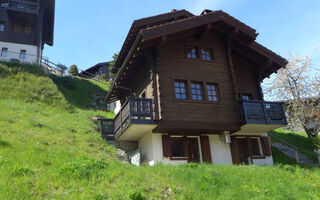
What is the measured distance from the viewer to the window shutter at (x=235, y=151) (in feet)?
52.4

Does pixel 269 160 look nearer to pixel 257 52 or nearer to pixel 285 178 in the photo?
pixel 285 178

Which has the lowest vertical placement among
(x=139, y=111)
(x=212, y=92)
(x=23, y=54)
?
(x=139, y=111)

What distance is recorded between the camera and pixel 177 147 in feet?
→ 51.2

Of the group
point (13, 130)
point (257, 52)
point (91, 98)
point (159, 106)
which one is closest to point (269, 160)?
point (257, 52)

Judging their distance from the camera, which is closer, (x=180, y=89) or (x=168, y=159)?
(x=168, y=159)

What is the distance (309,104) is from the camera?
23391 millimetres

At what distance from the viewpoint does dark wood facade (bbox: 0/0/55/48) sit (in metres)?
36.3

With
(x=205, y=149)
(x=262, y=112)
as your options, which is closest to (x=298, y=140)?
(x=262, y=112)

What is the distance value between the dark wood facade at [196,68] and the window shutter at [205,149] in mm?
414

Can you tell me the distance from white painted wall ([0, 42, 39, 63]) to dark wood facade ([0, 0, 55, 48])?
1.69 feet

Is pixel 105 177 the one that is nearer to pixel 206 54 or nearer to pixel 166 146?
pixel 166 146

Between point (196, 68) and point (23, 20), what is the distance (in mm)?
31059

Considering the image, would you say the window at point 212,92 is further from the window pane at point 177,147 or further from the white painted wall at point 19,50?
the white painted wall at point 19,50

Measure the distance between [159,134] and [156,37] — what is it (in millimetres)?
5047
